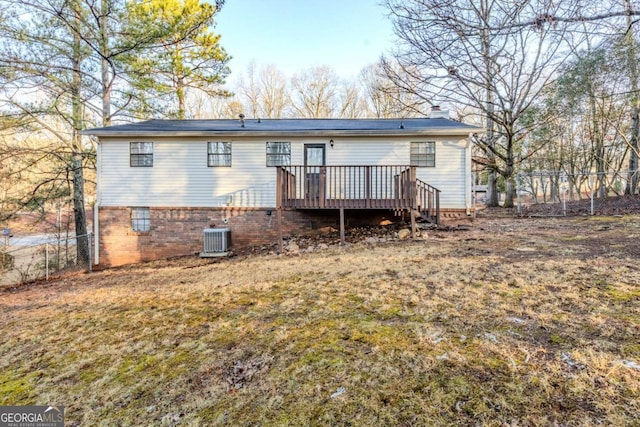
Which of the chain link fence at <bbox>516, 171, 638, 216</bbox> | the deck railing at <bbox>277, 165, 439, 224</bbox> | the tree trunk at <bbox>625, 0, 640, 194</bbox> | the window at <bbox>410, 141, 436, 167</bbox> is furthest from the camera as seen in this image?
the chain link fence at <bbox>516, 171, 638, 216</bbox>

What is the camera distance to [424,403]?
2.13 m

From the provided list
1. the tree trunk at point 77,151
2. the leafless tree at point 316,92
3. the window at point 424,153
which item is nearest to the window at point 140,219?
the tree trunk at point 77,151

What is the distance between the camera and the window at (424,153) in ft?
32.8

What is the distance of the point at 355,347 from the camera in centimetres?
295

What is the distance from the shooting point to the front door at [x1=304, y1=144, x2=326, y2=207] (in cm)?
879

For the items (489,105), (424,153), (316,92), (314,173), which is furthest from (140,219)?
(316,92)

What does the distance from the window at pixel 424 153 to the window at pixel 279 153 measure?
13.0 feet

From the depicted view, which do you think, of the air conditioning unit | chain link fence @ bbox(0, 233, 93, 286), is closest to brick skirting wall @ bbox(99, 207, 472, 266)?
the air conditioning unit

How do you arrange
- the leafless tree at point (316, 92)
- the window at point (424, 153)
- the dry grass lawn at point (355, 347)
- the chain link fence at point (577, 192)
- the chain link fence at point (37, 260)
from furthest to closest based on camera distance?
the leafless tree at point (316, 92), the chain link fence at point (577, 192), the window at point (424, 153), the chain link fence at point (37, 260), the dry grass lawn at point (355, 347)

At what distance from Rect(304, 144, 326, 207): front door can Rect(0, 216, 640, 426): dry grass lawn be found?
10.8ft

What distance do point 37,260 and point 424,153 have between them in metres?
14.0

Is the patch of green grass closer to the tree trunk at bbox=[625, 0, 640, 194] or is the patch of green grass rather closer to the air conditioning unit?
the air conditioning unit

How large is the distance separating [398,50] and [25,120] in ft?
42.3

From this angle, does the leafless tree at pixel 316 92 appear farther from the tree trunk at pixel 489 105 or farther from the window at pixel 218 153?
the window at pixel 218 153
